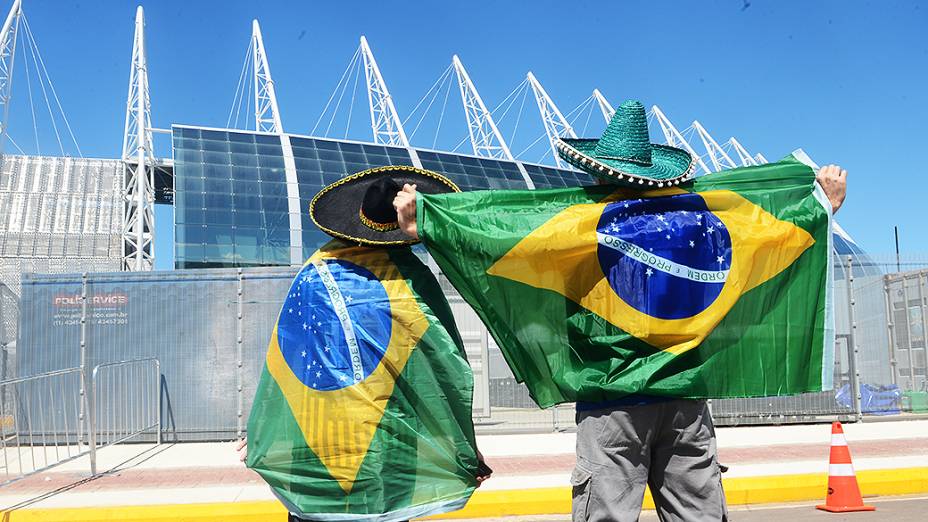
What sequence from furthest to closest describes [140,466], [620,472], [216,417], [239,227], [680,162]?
[239,227] < [216,417] < [140,466] < [680,162] < [620,472]

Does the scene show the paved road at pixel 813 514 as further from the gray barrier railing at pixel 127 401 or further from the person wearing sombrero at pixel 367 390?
the gray barrier railing at pixel 127 401

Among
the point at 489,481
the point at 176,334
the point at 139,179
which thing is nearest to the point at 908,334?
the point at 489,481

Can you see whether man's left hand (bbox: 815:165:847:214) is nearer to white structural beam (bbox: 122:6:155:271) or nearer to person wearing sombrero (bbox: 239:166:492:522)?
person wearing sombrero (bbox: 239:166:492:522)

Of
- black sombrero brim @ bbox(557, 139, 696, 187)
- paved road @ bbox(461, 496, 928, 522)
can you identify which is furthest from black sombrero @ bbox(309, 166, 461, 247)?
paved road @ bbox(461, 496, 928, 522)

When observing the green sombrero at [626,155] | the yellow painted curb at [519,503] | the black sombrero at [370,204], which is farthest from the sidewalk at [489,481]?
the green sombrero at [626,155]

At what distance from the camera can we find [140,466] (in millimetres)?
9344

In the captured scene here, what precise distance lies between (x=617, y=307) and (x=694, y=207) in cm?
53

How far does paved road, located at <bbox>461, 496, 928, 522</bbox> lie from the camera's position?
20.6 ft

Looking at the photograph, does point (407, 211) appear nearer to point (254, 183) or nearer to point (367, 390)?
point (367, 390)

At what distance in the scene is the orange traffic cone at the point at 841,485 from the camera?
257 inches

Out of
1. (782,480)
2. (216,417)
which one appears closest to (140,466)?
(216,417)

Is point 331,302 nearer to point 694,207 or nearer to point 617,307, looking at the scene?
point 617,307

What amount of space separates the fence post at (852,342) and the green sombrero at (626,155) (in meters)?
10.7

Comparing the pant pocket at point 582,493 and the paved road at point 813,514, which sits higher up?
the pant pocket at point 582,493
